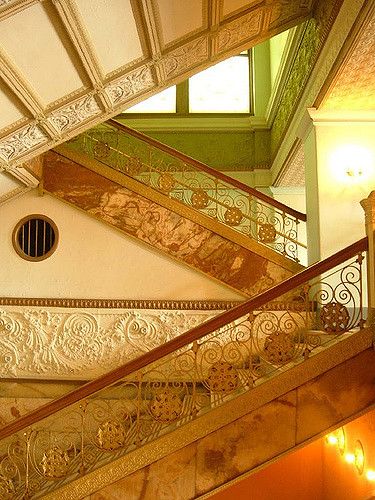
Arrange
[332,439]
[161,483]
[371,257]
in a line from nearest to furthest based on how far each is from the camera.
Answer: [161,483] → [371,257] → [332,439]

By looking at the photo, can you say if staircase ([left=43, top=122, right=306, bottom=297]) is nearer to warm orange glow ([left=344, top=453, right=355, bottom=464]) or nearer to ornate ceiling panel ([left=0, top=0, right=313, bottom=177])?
ornate ceiling panel ([left=0, top=0, right=313, bottom=177])

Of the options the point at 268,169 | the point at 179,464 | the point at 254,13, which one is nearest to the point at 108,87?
the point at 254,13

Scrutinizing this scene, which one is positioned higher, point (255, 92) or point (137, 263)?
point (255, 92)

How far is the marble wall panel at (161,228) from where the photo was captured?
7035 mm

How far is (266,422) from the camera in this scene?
187 inches

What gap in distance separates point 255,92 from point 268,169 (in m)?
1.40

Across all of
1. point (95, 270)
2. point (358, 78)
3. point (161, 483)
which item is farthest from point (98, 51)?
point (161, 483)

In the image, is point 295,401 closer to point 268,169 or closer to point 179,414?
point 179,414

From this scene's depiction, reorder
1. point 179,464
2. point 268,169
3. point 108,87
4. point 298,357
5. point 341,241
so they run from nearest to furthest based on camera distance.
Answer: point 179,464, point 298,357, point 108,87, point 341,241, point 268,169

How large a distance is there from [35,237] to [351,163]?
12.1ft

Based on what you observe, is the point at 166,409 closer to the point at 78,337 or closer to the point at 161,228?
the point at 78,337

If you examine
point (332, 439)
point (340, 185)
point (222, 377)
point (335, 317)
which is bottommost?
point (332, 439)

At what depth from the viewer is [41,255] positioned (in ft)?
23.2

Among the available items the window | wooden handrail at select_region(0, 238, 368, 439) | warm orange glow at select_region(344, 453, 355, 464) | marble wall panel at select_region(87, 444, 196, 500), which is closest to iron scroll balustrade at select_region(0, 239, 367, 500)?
wooden handrail at select_region(0, 238, 368, 439)
